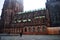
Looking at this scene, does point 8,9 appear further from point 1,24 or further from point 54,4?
point 54,4

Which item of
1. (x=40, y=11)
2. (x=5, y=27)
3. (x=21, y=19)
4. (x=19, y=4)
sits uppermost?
(x=19, y=4)

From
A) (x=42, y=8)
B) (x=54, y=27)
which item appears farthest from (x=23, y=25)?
(x=54, y=27)

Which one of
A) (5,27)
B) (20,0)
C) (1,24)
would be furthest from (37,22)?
(20,0)

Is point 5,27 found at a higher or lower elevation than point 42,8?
lower

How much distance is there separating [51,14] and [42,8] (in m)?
6.89

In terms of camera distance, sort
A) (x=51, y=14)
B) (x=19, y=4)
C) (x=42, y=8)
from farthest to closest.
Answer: (x=19, y=4) < (x=42, y=8) < (x=51, y=14)

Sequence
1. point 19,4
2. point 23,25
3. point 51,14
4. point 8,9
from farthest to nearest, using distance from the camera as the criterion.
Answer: point 19,4
point 8,9
point 23,25
point 51,14

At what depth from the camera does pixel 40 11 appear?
22547 mm

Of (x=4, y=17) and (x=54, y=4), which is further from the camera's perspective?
(x=4, y=17)

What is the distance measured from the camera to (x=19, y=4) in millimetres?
28141

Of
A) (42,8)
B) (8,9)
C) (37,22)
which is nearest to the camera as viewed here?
(37,22)

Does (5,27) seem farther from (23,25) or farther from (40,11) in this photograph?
(40,11)

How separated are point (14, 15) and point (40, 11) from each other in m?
7.09

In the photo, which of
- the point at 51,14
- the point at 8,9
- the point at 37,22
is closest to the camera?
the point at 51,14
